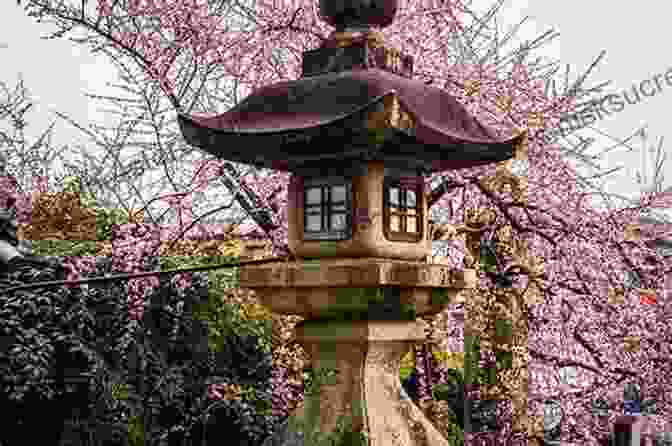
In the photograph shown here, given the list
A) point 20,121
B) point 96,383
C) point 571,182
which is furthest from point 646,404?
point 20,121

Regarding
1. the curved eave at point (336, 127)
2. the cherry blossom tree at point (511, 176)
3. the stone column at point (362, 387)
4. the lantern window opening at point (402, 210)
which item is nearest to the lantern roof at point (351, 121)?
the curved eave at point (336, 127)

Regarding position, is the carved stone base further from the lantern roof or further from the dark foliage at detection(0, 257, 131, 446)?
the dark foliage at detection(0, 257, 131, 446)

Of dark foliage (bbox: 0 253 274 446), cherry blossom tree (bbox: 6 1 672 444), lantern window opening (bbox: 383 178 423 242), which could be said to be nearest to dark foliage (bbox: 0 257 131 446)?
dark foliage (bbox: 0 253 274 446)

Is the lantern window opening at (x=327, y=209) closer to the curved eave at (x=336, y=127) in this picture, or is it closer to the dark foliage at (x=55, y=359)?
the curved eave at (x=336, y=127)

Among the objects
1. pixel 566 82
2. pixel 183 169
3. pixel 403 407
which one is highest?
pixel 566 82

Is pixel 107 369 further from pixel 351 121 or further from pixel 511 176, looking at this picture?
pixel 511 176

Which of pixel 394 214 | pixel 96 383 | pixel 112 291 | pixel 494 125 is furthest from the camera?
pixel 494 125

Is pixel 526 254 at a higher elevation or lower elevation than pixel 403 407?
higher

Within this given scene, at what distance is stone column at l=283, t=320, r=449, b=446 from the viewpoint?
3.03 m

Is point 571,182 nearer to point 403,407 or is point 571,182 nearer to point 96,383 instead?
point 403,407

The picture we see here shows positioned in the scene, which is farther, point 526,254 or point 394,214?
point 526,254

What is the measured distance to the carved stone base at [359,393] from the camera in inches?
119

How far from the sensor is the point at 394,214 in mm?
3176

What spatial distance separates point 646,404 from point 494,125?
9.14 feet
